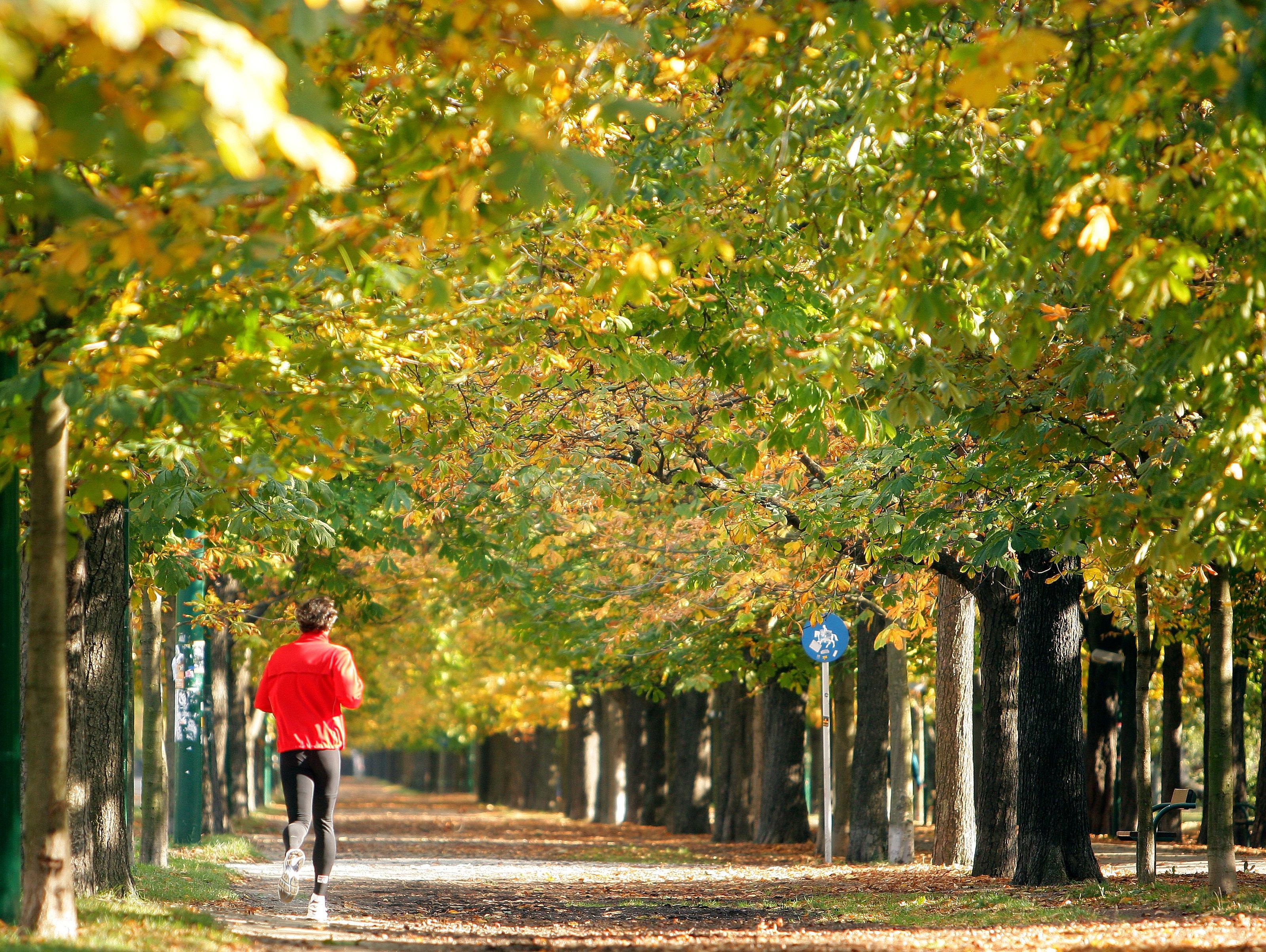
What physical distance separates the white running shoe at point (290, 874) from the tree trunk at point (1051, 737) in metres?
6.67

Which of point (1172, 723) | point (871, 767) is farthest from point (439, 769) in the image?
point (871, 767)

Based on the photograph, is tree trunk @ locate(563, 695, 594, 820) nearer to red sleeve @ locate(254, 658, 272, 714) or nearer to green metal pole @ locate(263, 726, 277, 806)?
green metal pole @ locate(263, 726, 277, 806)

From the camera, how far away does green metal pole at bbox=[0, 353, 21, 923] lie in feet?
23.6

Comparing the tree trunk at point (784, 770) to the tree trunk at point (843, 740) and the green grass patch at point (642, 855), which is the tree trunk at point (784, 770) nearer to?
the tree trunk at point (843, 740)

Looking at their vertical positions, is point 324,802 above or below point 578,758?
above

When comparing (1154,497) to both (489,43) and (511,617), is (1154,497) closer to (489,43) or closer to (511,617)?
(489,43)

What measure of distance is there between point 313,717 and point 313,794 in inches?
21.3

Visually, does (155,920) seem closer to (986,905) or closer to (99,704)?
(99,704)

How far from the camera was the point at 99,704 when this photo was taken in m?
9.88

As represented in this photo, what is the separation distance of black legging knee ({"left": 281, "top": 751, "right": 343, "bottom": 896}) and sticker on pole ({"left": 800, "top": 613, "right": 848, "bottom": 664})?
836 cm

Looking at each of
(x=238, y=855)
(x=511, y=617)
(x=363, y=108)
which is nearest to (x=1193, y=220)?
(x=363, y=108)

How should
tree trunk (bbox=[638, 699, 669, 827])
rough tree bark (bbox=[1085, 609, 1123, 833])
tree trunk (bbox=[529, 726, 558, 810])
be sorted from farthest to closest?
tree trunk (bbox=[529, 726, 558, 810]), tree trunk (bbox=[638, 699, 669, 827]), rough tree bark (bbox=[1085, 609, 1123, 833])

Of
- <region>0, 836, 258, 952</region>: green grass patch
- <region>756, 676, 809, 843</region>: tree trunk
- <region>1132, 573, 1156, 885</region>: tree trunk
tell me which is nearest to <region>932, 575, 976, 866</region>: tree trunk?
<region>1132, 573, 1156, 885</region>: tree trunk

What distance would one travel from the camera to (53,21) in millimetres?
3236
